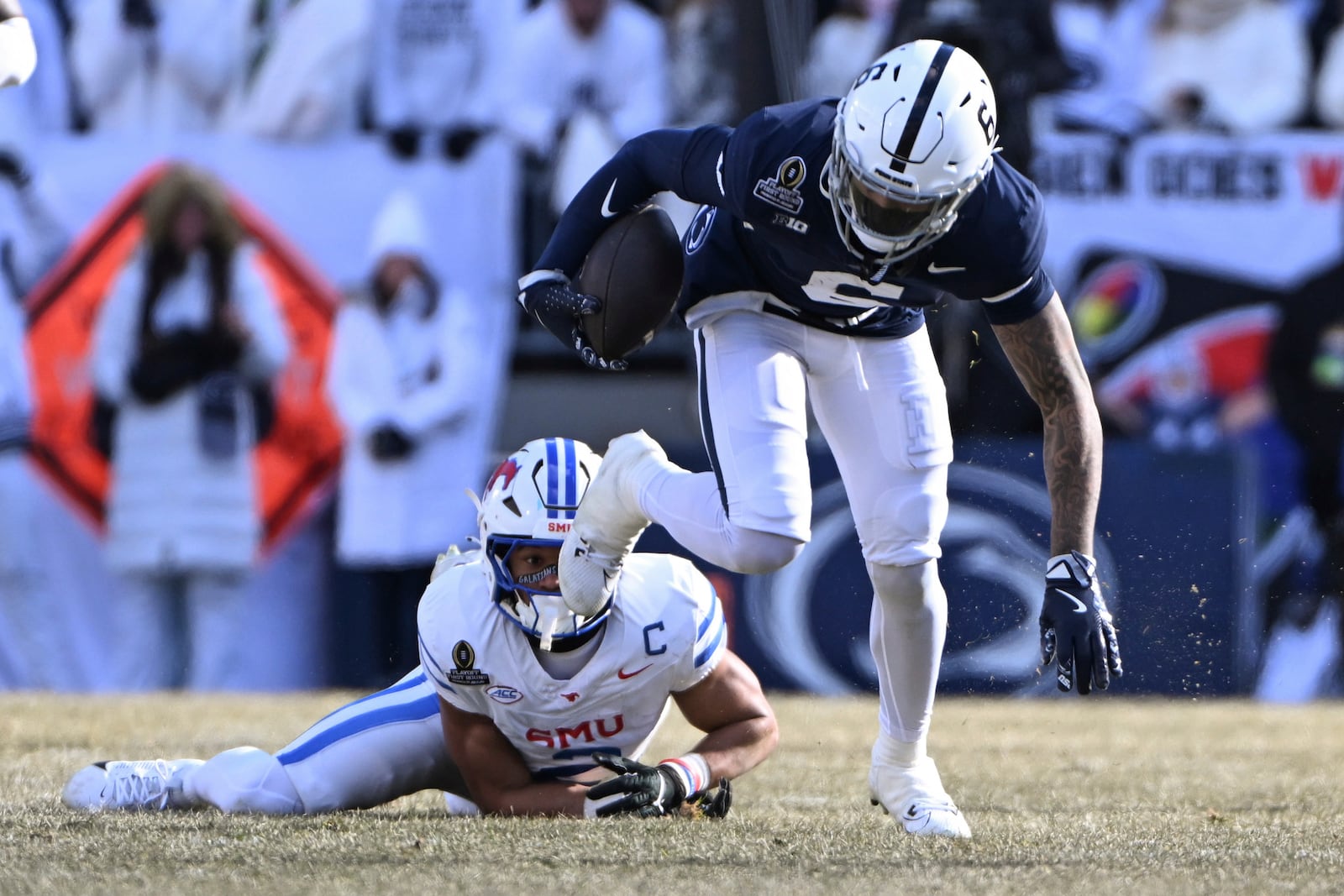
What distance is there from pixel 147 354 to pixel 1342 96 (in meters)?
6.31

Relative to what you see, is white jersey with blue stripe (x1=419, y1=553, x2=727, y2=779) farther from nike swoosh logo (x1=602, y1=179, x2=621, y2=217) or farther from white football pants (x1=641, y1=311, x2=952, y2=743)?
nike swoosh logo (x1=602, y1=179, x2=621, y2=217)

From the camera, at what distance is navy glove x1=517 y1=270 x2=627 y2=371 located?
4.02 m

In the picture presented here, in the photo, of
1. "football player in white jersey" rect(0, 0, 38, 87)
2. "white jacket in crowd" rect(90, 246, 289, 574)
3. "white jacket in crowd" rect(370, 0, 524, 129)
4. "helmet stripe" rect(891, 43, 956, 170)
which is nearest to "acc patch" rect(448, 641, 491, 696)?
"helmet stripe" rect(891, 43, 956, 170)

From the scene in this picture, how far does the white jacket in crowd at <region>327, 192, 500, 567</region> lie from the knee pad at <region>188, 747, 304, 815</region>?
13.4 feet

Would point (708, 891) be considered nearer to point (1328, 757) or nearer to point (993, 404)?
point (1328, 757)

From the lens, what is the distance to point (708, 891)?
3.10 meters

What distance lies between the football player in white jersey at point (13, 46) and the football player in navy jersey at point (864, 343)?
59.8 inches

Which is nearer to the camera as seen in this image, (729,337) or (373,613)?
(729,337)

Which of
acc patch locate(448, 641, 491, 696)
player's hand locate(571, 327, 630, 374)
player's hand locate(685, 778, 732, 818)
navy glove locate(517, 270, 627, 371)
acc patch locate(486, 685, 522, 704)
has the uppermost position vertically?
navy glove locate(517, 270, 627, 371)

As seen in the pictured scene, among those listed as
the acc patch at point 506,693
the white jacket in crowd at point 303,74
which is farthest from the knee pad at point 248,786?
the white jacket in crowd at point 303,74

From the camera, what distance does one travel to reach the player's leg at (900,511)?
3.93 meters

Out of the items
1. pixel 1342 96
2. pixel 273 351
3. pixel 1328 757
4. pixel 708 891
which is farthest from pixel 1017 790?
pixel 1342 96

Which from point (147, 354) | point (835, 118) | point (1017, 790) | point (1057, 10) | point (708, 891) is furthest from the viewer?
point (1057, 10)

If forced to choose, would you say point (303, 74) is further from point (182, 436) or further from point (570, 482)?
point (570, 482)
